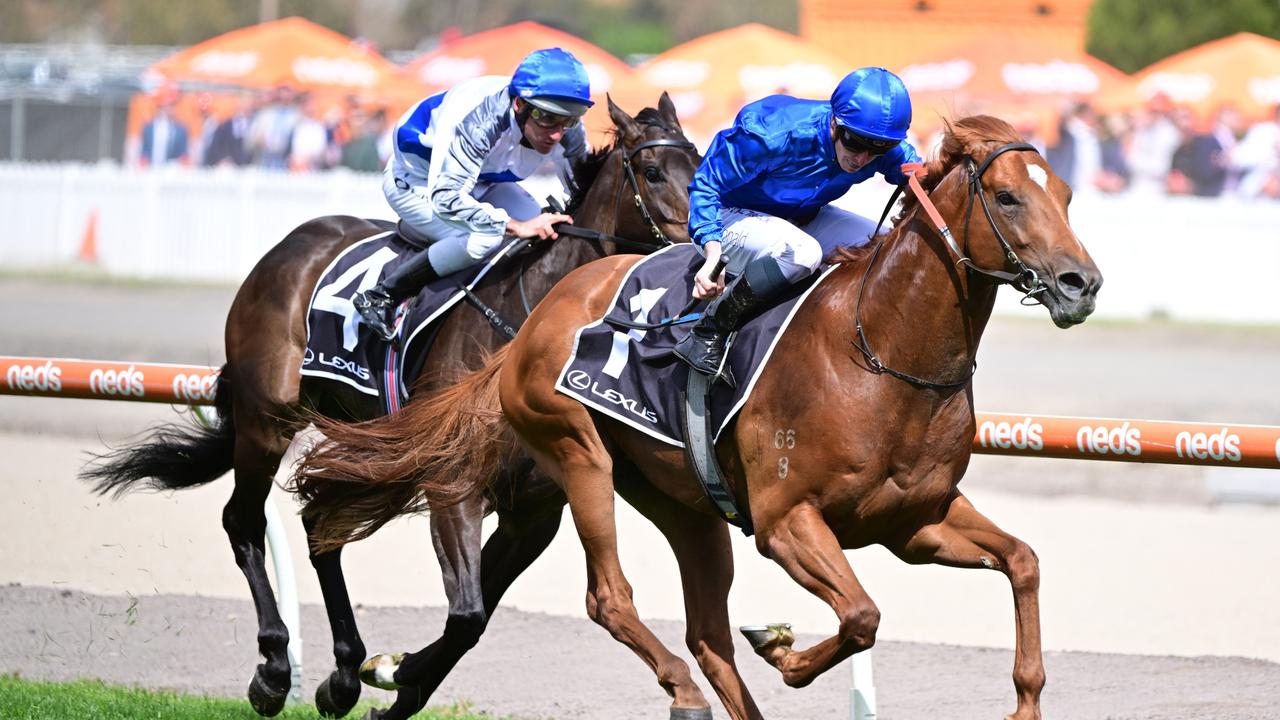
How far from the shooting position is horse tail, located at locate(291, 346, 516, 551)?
5.06 meters

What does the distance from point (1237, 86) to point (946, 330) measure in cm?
1424

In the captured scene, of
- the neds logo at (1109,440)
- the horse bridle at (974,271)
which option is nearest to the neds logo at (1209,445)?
the neds logo at (1109,440)

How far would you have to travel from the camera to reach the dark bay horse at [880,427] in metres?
3.89

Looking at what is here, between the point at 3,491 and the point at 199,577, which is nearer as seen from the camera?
the point at 199,577

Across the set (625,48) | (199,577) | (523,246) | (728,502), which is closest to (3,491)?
(199,577)

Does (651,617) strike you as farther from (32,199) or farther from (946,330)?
(32,199)

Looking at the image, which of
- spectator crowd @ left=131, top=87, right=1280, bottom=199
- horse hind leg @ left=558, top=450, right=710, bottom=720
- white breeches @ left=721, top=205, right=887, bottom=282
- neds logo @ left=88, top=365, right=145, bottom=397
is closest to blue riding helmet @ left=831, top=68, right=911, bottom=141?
white breeches @ left=721, top=205, right=887, bottom=282

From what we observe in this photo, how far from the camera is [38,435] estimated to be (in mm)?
10992

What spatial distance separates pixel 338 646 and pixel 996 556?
91.8 inches

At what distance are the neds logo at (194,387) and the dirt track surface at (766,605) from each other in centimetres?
77

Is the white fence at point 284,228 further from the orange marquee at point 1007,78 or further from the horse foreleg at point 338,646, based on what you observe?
the horse foreleg at point 338,646

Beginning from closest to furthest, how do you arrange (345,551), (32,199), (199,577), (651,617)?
(651,617), (199,577), (345,551), (32,199)

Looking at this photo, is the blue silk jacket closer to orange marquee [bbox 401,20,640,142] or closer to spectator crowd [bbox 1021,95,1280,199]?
spectator crowd [bbox 1021,95,1280,199]

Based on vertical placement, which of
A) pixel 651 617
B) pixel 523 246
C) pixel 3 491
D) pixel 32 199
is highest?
pixel 523 246
